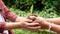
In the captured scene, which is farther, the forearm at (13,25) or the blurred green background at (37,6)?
the blurred green background at (37,6)

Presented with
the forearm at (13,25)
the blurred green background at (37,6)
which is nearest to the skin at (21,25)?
the forearm at (13,25)

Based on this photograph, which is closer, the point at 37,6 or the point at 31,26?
the point at 31,26

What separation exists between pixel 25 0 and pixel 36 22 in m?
3.48

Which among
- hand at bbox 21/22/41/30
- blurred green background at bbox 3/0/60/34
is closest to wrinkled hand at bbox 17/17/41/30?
hand at bbox 21/22/41/30

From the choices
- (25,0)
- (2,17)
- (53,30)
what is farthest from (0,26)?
(25,0)

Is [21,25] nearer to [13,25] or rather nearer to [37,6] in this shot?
[13,25]

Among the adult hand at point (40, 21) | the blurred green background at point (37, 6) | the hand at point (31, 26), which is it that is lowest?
the blurred green background at point (37, 6)

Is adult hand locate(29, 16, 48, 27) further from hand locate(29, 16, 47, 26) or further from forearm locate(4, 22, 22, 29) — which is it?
forearm locate(4, 22, 22, 29)

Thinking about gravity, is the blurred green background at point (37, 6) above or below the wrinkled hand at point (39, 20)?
below

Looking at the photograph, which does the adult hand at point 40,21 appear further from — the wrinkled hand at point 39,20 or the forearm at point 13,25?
the forearm at point 13,25

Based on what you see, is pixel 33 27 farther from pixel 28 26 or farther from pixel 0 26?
pixel 0 26

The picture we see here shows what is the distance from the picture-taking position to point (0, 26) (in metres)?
2.50

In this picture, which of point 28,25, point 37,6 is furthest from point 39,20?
point 37,6

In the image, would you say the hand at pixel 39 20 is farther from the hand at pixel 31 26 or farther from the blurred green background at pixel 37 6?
the blurred green background at pixel 37 6
